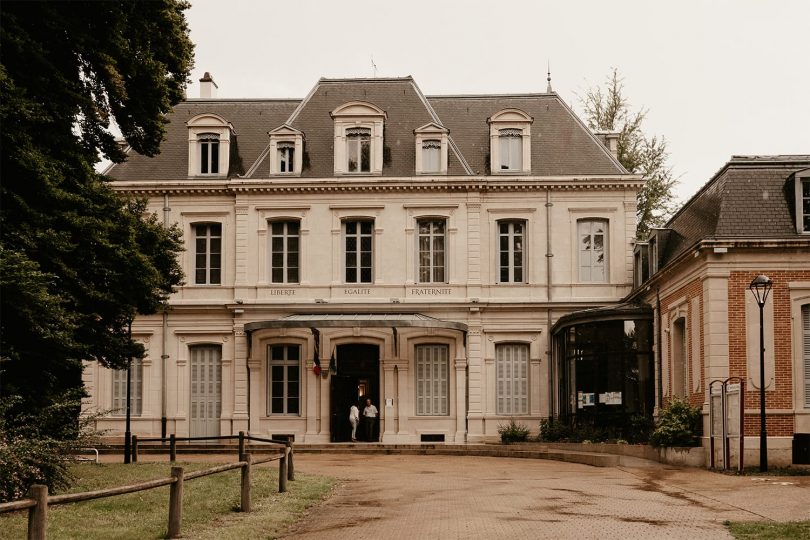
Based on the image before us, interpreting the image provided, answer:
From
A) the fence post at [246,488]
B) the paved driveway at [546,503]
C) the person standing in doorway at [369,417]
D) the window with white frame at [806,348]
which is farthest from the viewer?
the person standing in doorway at [369,417]

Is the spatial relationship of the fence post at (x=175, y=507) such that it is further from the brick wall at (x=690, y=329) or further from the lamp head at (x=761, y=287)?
the brick wall at (x=690, y=329)

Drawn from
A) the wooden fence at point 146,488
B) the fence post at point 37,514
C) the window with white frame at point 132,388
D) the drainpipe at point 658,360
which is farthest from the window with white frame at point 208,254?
the fence post at point 37,514

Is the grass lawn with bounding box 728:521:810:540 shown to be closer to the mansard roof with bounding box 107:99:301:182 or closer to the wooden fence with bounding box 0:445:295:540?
the wooden fence with bounding box 0:445:295:540

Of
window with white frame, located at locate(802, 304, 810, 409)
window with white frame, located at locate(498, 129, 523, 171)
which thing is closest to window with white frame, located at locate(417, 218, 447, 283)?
window with white frame, located at locate(498, 129, 523, 171)

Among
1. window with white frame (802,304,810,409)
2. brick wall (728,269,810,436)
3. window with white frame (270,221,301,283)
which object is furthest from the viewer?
window with white frame (270,221,301,283)

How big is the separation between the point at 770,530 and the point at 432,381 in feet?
70.5

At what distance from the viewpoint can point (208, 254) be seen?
3444 cm

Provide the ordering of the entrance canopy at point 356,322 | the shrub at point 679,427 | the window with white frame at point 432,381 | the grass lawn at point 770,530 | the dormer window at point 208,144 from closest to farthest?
the grass lawn at point 770,530 → the shrub at point 679,427 → the entrance canopy at point 356,322 → the window with white frame at point 432,381 → the dormer window at point 208,144

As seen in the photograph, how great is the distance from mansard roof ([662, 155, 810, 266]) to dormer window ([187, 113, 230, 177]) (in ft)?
50.8

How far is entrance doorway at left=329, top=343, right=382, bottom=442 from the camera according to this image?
34.0m

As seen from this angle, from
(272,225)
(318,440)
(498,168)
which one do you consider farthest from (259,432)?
(498,168)

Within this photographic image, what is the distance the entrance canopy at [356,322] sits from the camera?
3173 cm

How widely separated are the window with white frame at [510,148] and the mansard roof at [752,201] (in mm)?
9914

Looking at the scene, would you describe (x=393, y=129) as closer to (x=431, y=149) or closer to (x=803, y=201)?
(x=431, y=149)
